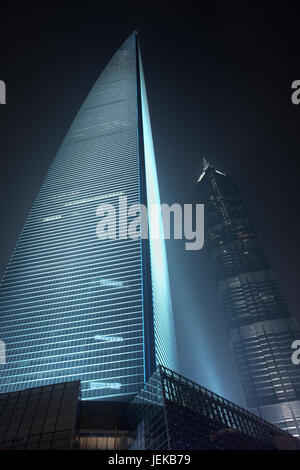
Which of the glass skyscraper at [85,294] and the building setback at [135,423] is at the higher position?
the glass skyscraper at [85,294]

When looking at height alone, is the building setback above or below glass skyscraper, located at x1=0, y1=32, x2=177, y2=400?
below

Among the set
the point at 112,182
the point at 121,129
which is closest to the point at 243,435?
the point at 112,182

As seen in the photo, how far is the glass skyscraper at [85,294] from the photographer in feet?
360

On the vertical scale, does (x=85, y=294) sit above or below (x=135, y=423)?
above

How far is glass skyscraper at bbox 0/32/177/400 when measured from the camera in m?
110

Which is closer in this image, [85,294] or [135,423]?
[135,423]

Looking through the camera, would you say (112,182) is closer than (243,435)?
No

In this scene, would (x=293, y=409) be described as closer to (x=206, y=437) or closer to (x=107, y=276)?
(x=107, y=276)

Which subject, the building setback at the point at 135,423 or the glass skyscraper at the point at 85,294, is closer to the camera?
the building setback at the point at 135,423

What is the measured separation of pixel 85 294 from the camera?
422ft

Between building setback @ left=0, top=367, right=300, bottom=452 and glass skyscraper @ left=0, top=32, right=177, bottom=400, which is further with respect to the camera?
glass skyscraper @ left=0, top=32, right=177, bottom=400
